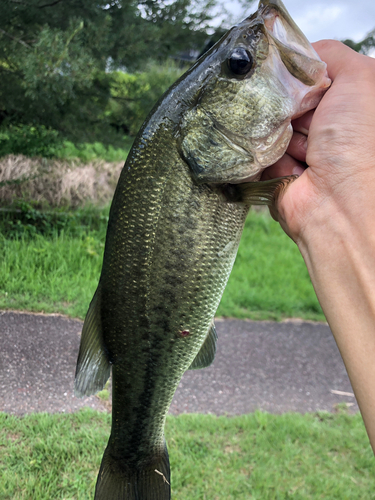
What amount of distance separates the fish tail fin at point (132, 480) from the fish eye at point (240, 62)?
1309 mm

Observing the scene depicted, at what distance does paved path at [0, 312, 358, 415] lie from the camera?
4.84ft

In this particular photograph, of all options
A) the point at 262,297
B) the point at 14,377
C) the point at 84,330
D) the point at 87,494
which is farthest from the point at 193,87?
the point at 262,297

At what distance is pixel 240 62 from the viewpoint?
1248 mm

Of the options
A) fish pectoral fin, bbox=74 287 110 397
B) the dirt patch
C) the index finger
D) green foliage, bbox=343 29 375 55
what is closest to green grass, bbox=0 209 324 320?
the dirt patch

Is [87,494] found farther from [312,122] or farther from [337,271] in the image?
[312,122]

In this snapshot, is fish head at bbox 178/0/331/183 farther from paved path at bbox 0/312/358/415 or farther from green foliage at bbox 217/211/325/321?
green foliage at bbox 217/211/325/321

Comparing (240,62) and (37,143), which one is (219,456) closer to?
(240,62)

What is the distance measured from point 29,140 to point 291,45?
248 cm

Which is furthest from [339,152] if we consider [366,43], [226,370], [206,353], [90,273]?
[226,370]

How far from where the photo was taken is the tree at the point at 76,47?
244cm

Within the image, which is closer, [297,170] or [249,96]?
[249,96]

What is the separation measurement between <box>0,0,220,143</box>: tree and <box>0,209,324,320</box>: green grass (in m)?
0.87

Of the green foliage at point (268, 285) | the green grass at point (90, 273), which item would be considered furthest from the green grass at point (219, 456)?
the green foliage at point (268, 285)

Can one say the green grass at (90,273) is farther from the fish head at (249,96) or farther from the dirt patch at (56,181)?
the fish head at (249,96)
